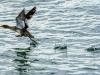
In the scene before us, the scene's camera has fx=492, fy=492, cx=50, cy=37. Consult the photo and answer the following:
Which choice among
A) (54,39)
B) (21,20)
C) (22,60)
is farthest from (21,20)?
(54,39)

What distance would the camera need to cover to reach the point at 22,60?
762 inches

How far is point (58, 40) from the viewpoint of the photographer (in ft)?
70.7

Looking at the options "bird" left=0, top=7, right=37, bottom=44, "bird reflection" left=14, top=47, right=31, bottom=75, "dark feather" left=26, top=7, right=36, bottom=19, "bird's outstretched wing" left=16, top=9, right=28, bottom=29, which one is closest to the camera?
"bird reflection" left=14, top=47, right=31, bottom=75

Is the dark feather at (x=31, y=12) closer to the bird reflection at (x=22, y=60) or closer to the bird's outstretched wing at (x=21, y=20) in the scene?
the bird's outstretched wing at (x=21, y=20)

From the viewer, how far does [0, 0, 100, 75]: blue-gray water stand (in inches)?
723

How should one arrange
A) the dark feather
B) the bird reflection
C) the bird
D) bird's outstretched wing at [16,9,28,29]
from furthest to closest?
bird's outstretched wing at [16,9,28,29] → the bird → the dark feather → the bird reflection

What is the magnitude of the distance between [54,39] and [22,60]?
2832 mm

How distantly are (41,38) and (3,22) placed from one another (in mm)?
3300

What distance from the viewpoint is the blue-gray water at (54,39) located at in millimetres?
18375

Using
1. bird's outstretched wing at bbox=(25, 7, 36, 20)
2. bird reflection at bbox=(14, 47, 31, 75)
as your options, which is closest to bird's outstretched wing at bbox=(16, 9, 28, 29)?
bird's outstretched wing at bbox=(25, 7, 36, 20)

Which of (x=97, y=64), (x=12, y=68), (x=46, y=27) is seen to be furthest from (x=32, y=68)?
(x=46, y=27)

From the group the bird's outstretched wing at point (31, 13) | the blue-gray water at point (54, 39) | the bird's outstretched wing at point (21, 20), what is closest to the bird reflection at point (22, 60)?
the blue-gray water at point (54, 39)

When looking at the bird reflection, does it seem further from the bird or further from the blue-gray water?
the bird

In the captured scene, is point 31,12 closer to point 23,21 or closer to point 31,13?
point 31,13
